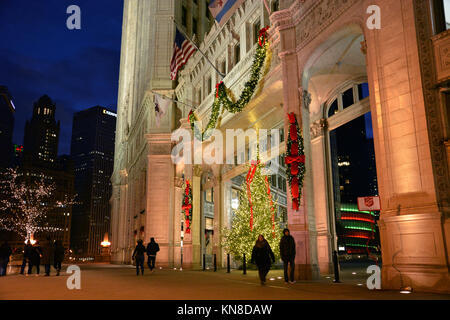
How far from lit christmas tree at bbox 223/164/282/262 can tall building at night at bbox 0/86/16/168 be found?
18191 centimetres

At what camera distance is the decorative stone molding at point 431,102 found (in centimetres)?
981

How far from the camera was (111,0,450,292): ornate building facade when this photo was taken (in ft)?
32.9

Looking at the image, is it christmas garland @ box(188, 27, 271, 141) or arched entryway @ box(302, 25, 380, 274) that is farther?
christmas garland @ box(188, 27, 271, 141)

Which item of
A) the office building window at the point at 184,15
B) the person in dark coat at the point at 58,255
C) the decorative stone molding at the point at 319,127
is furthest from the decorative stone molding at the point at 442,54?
the office building window at the point at 184,15

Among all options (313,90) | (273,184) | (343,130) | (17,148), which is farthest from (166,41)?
(17,148)

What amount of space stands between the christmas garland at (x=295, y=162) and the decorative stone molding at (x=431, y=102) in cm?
570

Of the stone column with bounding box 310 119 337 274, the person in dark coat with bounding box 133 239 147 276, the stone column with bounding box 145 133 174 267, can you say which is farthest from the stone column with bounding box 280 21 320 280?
the stone column with bounding box 145 133 174 267

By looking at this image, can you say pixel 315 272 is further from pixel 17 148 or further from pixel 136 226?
pixel 17 148

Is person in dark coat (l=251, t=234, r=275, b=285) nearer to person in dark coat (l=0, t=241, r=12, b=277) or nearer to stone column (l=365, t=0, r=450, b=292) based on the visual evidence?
stone column (l=365, t=0, r=450, b=292)

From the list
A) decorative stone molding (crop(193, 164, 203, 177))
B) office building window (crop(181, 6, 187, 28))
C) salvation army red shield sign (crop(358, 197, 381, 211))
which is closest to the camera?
salvation army red shield sign (crop(358, 197, 381, 211))

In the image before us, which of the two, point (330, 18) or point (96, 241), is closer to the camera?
point (330, 18)

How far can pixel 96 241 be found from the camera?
18900cm

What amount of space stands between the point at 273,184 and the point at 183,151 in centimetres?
1556

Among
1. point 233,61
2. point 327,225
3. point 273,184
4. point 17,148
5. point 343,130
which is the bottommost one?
point 327,225
